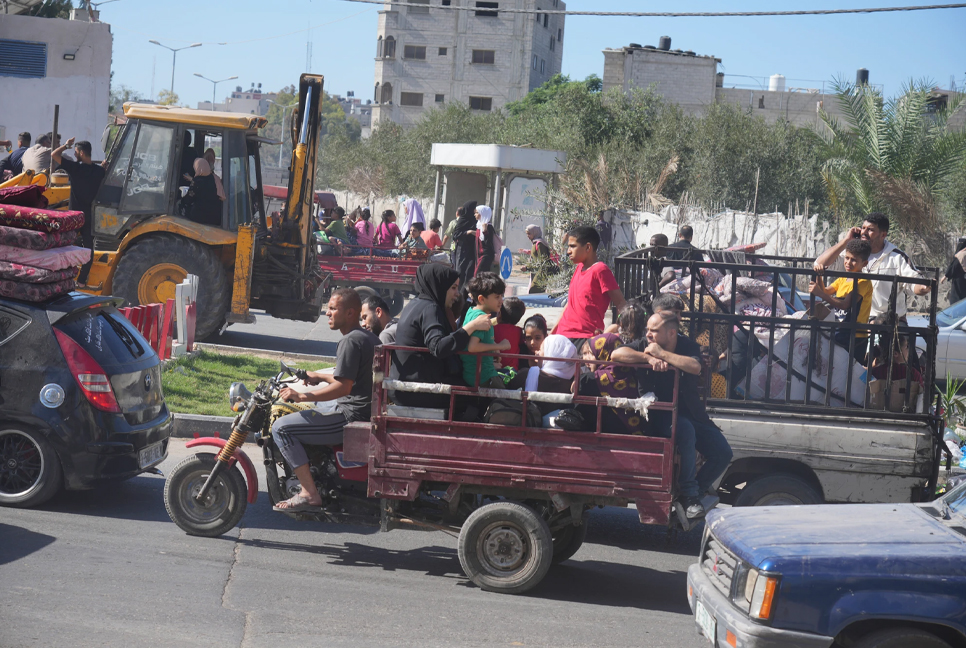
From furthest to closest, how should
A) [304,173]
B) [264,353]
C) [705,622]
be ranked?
[304,173] < [264,353] < [705,622]

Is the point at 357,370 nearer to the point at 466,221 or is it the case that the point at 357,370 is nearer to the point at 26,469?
the point at 26,469

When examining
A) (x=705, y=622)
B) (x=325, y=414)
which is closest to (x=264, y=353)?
(x=325, y=414)

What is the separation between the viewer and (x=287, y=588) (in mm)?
5430

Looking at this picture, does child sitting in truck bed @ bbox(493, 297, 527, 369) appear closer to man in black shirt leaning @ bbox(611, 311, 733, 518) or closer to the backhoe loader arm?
man in black shirt leaning @ bbox(611, 311, 733, 518)

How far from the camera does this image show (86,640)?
4.46 m

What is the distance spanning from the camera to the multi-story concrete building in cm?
7081

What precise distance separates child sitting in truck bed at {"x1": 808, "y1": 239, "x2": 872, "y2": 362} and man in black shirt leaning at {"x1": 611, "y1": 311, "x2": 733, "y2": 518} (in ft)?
3.86

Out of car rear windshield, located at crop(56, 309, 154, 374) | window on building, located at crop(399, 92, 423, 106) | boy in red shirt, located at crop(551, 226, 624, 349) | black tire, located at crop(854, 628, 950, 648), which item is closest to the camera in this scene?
black tire, located at crop(854, 628, 950, 648)

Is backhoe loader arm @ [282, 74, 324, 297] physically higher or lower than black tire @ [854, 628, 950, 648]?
higher

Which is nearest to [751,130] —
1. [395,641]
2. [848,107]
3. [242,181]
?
[848,107]

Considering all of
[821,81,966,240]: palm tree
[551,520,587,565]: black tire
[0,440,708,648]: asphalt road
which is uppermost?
[821,81,966,240]: palm tree

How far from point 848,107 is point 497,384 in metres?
20.7

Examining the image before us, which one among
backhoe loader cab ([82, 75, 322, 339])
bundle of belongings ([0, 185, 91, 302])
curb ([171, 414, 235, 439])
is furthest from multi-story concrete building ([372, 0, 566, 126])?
bundle of belongings ([0, 185, 91, 302])

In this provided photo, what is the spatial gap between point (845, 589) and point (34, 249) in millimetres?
5565
